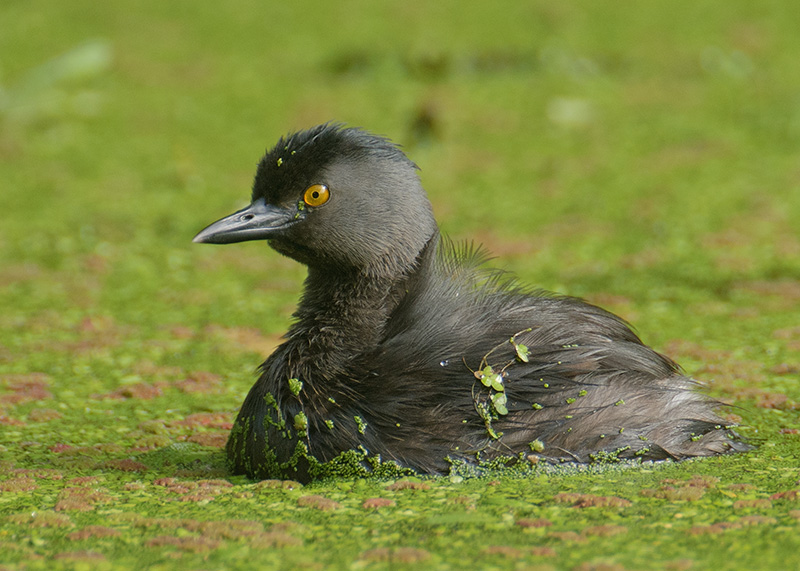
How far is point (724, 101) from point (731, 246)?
3.85 m

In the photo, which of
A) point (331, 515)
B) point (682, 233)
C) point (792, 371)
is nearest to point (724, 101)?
point (682, 233)

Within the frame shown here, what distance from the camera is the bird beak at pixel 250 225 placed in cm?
489

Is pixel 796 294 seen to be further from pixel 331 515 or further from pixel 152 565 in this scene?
pixel 152 565

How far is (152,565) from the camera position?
3.57 metres

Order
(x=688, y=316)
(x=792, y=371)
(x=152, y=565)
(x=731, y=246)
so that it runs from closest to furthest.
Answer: (x=152, y=565), (x=792, y=371), (x=688, y=316), (x=731, y=246)

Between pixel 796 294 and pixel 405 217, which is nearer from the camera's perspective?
pixel 405 217

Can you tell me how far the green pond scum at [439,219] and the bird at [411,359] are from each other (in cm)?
5

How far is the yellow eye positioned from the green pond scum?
0.50 feet

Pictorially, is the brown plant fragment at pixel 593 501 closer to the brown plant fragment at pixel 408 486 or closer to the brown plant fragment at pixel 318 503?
the brown plant fragment at pixel 408 486

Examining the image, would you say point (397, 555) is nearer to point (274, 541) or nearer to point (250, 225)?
point (274, 541)

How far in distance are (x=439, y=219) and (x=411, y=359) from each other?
476 centimetres

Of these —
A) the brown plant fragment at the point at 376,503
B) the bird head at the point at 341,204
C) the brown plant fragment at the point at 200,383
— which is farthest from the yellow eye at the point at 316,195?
the brown plant fragment at the point at 200,383

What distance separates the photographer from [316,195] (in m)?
4.90

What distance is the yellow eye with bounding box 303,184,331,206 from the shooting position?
4.89m
